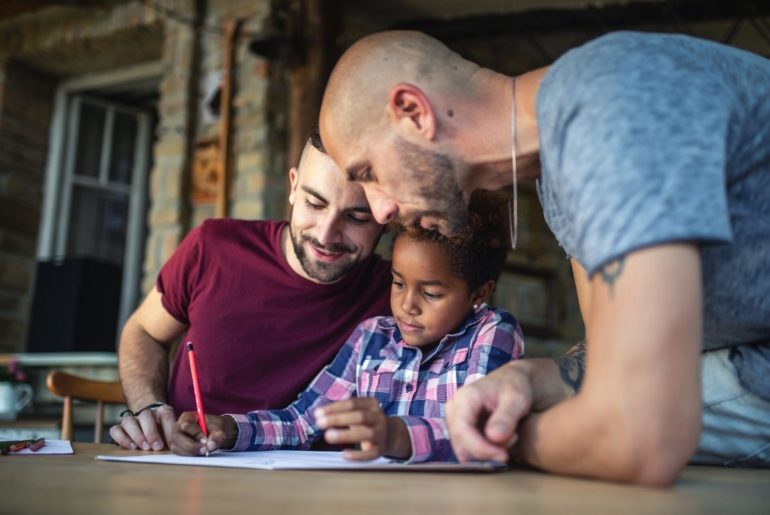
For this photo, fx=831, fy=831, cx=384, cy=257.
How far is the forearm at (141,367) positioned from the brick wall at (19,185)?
355cm

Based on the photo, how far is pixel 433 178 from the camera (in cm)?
133

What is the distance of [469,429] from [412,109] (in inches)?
20.0

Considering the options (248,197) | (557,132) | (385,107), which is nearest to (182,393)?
(385,107)

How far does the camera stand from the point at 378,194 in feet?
4.69

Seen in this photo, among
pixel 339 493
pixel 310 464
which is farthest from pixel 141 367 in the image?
pixel 339 493

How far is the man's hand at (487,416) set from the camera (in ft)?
3.51

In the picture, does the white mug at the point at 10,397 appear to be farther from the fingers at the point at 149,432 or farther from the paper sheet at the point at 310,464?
the paper sheet at the point at 310,464

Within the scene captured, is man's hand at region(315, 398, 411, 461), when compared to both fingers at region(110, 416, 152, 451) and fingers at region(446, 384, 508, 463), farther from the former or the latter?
fingers at region(110, 416, 152, 451)

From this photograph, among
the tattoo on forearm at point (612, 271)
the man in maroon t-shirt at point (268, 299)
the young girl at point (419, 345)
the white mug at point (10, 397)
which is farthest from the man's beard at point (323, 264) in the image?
the white mug at point (10, 397)

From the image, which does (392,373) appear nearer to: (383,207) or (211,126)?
(383,207)

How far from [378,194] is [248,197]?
314cm

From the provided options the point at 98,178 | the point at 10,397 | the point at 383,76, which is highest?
the point at 98,178

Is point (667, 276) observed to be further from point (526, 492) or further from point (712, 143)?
point (526, 492)

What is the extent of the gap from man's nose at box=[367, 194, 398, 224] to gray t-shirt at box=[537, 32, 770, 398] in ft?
0.95
